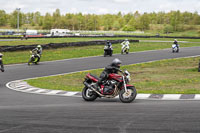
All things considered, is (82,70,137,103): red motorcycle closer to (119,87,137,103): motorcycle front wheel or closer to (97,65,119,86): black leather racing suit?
(119,87,137,103): motorcycle front wheel

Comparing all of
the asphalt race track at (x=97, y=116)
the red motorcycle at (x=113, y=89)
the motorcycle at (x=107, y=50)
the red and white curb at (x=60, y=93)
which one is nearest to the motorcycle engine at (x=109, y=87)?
the red motorcycle at (x=113, y=89)

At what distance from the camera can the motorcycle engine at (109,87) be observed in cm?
1142

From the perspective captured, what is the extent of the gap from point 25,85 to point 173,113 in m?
10.2

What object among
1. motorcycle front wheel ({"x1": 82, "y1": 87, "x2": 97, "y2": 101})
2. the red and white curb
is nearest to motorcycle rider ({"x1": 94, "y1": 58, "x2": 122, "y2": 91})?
motorcycle front wheel ({"x1": 82, "y1": 87, "x2": 97, "y2": 101})

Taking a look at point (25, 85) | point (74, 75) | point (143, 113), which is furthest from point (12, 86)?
point (143, 113)

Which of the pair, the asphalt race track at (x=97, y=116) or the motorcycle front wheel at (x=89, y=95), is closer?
the asphalt race track at (x=97, y=116)

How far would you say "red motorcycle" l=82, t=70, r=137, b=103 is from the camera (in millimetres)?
10984

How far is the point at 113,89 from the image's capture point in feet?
37.5

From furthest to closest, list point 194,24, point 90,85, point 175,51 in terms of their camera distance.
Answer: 1. point 194,24
2. point 175,51
3. point 90,85

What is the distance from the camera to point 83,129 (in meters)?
7.29

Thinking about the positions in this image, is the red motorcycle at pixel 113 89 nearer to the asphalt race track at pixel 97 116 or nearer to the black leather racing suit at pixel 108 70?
the black leather racing suit at pixel 108 70

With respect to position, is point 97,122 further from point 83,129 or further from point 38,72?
point 38,72

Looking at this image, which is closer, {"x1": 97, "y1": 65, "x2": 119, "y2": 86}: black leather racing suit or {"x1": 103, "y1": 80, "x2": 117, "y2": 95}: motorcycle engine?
{"x1": 97, "y1": 65, "x2": 119, "y2": 86}: black leather racing suit

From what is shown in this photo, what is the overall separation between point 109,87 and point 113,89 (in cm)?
16
